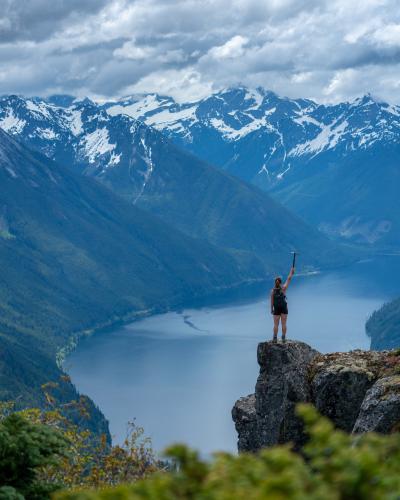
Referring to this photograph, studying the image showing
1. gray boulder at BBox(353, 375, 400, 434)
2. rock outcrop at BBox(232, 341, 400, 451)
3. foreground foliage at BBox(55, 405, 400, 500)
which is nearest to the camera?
foreground foliage at BBox(55, 405, 400, 500)

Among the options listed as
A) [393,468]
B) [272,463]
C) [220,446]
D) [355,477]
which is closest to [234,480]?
[272,463]

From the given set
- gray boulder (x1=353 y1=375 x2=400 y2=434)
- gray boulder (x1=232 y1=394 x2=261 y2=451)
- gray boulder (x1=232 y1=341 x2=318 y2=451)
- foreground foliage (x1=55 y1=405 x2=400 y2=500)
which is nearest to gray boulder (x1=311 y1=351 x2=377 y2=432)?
gray boulder (x1=232 y1=341 x2=318 y2=451)

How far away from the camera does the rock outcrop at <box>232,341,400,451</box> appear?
30688 millimetres

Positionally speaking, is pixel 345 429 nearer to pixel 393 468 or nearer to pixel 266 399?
pixel 266 399

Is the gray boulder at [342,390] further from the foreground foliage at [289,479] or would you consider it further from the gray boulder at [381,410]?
the foreground foliage at [289,479]

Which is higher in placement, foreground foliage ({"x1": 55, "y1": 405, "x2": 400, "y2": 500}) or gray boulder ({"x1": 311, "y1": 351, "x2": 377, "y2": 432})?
gray boulder ({"x1": 311, "y1": 351, "x2": 377, "y2": 432})

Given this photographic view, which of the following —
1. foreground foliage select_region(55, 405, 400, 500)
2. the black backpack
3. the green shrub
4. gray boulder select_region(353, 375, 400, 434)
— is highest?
the black backpack

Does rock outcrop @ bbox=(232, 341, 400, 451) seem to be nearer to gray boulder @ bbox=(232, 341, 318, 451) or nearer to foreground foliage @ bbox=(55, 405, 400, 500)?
gray boulder @ bbox=(232, 341, 318, 451)

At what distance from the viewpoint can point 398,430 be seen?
28188 mm

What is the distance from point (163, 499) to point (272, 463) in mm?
1829

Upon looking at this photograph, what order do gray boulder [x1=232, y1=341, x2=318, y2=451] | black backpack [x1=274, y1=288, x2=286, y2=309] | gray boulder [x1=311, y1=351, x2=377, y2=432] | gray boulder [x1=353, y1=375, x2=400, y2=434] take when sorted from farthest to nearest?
black backpack [x1=274, y1=288, x2=286, y2=309]
gray boulder [x1=232, y1=341, x2=318, y2=451]
gray boulder [x1=311, y1=351, x2=377, y2=432]
gray boulder [x1=353, y1=375, x2=400, y2=434]

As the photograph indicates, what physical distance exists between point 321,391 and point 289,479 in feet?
76.8

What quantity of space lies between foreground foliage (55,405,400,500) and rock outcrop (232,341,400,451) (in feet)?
54.1

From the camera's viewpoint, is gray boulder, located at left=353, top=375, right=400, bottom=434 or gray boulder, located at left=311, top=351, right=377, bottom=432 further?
gray boulder, located at left=311, top=351, right=377, bottom=432
